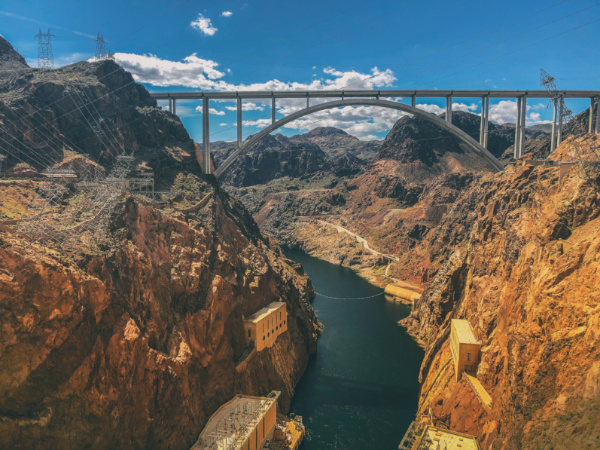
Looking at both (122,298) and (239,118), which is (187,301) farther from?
(239,118)

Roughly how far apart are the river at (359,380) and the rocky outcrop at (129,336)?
4060 mm

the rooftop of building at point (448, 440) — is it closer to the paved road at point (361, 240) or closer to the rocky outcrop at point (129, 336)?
the rocky outcrop at point (129, 336)

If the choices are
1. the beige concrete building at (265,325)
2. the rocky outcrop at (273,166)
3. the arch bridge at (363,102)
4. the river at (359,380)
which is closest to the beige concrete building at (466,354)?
the river at (359,380)

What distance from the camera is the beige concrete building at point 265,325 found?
33.5m

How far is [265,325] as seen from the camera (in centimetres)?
3484

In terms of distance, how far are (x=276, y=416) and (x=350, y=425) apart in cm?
615

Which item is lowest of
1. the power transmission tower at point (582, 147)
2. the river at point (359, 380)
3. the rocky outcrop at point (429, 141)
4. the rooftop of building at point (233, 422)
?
the river at point (359, 380)

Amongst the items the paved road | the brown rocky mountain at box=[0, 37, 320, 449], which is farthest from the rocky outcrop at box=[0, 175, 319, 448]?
the paved road

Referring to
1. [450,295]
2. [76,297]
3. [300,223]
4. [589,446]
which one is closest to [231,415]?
[76,297]

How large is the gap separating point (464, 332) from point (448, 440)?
7799mm

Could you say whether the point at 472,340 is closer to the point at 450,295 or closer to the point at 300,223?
the point at 450,295

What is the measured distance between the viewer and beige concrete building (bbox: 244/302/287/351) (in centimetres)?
3347

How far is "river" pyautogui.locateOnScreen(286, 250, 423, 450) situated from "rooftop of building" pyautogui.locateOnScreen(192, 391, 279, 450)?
5.72m

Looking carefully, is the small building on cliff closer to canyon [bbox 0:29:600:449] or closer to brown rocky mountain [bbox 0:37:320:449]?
brown rocky mountain [bbox 0:37:320:449]
